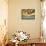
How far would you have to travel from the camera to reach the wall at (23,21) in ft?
14.3

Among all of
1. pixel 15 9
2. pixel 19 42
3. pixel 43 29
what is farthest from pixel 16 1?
pixel 19 42

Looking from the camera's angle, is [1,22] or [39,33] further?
[39,33]

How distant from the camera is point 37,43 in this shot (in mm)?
2918

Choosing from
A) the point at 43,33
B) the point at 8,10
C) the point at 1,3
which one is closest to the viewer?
the point at 1,3

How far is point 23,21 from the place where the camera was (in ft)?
14.4

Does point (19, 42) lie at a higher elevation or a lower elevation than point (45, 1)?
lower

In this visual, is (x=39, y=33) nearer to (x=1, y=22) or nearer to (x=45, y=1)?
(x=45, y=1)

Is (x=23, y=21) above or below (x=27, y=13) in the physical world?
below

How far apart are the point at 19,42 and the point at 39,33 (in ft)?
4.75

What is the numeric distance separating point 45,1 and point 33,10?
1.48 ft

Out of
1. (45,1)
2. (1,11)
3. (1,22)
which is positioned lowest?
(1,22)

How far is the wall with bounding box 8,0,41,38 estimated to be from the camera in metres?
4.35

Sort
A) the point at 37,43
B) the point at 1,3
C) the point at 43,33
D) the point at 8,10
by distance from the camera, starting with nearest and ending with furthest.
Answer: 1. the point at 37,43
2. the point at 1,3
3. the point at 43,33
4. the point at 8,10

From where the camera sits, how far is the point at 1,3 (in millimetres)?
3711
